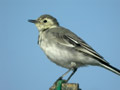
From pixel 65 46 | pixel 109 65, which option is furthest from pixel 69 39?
pixel 109 65

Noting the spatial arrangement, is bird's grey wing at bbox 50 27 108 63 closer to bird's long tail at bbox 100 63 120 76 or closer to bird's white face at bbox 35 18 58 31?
bird's long tail at bbox 100 63 120 76

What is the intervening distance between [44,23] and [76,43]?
233cm

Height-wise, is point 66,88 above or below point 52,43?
below

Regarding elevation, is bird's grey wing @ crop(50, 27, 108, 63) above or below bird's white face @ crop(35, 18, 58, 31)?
below

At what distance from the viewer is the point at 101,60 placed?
8.00m

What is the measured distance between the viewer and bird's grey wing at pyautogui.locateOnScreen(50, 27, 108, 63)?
8.10m

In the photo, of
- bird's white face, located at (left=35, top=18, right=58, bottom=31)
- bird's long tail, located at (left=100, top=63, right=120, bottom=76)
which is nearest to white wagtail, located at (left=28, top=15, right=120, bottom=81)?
bird's long tail, located at (left=100, top=63, right=120, bottom=76)

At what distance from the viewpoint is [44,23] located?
10.2 metres

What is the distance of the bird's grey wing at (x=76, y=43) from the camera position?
8.10 metres

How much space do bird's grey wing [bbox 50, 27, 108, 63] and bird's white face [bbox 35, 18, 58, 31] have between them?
4.72 ft

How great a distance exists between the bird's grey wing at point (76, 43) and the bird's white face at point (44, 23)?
144cm

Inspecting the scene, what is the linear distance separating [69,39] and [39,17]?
250 centimetres

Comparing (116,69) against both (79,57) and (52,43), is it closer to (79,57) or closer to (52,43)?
(79,57)

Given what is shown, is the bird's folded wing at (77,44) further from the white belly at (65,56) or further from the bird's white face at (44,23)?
the bird's white face at (44,23)
